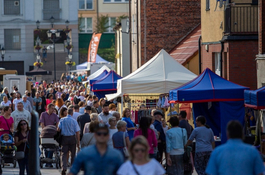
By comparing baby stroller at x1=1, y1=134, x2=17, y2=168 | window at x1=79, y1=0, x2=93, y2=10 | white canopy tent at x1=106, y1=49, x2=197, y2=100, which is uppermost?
window at x1=79, y1=0, x2=93, y2=10

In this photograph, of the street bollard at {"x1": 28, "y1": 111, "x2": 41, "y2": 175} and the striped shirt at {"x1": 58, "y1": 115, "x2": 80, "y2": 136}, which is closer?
the street bollard at {"x1": 28, "y1": 111, "x2": 41, "y2": 175}

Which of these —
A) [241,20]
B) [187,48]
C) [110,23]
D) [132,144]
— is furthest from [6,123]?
[110,23]

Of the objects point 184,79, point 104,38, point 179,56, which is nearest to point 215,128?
point 184,79

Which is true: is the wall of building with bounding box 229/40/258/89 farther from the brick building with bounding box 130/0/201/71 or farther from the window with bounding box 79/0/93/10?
the window with bounding box 79/0/93/10

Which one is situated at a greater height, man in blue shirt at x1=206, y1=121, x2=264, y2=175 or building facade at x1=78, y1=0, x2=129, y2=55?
building facade at x1=78, y1=0, x2=129, y2=55

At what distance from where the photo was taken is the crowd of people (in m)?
6.33

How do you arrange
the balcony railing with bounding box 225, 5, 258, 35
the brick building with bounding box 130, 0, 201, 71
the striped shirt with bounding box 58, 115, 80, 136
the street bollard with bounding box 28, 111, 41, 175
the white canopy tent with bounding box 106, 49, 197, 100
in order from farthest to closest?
1. the brick building with bounding box 130, 0, 201, 71
2. the balcony railing with bounding box 225, 5, 258, 35
3. the white canopy tent with bounding box 106, 49, 197, 100
4. the striped shirt with bounding box 58, 115, 80, 136
5. the street bollard with bounding box 28, 111, 41, 175

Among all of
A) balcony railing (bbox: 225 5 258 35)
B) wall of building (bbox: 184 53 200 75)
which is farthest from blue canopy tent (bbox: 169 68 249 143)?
wall of building (bbox: 184 53 200 75)

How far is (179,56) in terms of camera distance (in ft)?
85.5

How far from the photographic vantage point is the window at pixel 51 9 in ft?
228

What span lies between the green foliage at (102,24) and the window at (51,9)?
29.8 feet

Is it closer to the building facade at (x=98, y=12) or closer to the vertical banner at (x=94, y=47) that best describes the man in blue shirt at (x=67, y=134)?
the vertical banner at (x=94, y=47)

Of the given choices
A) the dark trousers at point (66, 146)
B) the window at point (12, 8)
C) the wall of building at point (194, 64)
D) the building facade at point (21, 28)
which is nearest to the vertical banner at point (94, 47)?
the wall of building at point (194, 64)

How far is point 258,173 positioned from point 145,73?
1143 centimetres
